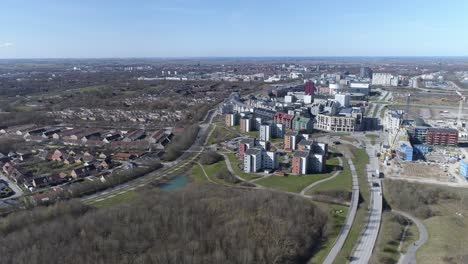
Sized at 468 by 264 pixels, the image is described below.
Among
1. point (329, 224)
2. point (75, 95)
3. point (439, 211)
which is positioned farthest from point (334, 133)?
point (75, 95)

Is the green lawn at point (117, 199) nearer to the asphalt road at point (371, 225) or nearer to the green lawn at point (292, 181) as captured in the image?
the green lawn at point (292, 181)

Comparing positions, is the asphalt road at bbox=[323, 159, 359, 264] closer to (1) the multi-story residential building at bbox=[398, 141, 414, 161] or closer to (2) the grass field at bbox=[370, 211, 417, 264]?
(2) the grass field at bbox=[370, 211, 417, 264]

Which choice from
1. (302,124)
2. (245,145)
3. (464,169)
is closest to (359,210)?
(464,169)

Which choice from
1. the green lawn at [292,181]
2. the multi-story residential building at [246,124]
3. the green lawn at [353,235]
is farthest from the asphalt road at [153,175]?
the green lawn at [353,235]

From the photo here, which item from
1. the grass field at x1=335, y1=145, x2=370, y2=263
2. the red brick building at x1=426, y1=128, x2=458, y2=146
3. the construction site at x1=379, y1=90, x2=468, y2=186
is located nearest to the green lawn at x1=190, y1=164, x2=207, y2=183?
the grass field at x1=335, y1=145, x2=370, y2=263

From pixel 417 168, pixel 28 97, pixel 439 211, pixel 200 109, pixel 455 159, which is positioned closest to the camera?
pixel 439 211

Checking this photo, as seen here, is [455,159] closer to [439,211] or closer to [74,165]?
[439,211]
